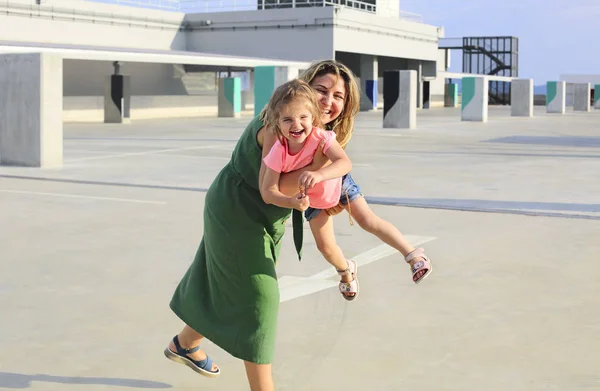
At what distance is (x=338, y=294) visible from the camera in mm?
5613

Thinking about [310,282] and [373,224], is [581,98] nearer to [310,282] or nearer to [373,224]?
[310,282]

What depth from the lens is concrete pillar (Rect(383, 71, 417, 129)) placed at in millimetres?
28516

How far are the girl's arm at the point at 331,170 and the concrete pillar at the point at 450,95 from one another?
66293mm

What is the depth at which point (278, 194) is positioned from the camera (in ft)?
10.0

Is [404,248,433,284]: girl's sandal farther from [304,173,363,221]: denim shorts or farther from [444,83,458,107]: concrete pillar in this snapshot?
[444,83,458,107]: concrete pillar

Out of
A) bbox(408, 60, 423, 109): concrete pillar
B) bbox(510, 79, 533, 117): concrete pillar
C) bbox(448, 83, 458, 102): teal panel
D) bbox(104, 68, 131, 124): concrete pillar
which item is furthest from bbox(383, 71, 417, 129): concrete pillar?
bbox(448, 83, 458, 102): teal panel

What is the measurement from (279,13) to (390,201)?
40209mm

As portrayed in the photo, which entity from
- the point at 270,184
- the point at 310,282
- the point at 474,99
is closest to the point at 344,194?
the point at 270,184

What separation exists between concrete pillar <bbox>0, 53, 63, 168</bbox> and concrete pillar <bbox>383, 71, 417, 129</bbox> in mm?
16229

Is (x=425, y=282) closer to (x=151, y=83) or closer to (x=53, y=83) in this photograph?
(x=53, y=83)

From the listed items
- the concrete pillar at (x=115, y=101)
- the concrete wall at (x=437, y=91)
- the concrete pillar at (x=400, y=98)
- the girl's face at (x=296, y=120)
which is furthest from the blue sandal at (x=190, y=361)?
the concrete wall at (x=437, y=91)

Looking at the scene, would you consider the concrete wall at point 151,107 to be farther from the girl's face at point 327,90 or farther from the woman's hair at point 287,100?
the woman's hair at point 287,100

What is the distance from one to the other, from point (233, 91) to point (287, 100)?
36.0 meters

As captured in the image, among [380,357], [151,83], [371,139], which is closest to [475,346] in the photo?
[380,357]
